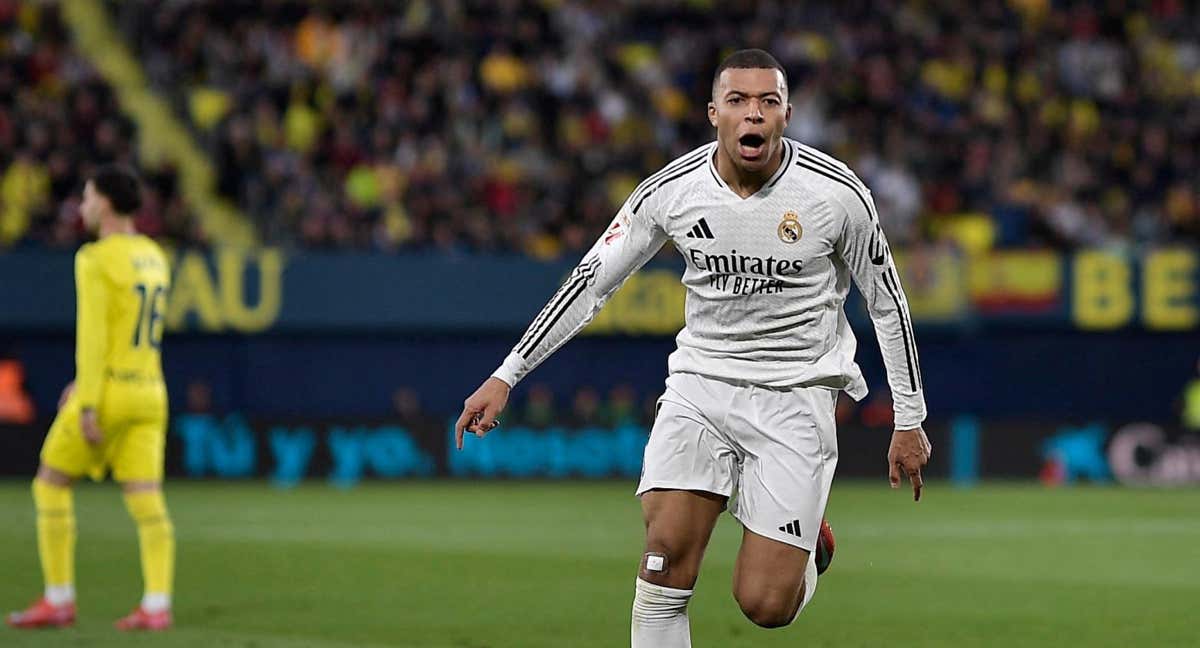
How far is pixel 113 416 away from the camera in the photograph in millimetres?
8141

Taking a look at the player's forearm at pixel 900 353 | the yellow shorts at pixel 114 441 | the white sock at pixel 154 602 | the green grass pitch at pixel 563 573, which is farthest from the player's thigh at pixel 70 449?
the player's forearm at pixel 900 353

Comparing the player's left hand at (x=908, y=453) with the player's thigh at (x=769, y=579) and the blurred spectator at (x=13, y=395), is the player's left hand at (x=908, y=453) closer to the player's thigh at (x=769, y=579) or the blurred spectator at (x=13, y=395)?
the player's thigh at (x=769, y=579)

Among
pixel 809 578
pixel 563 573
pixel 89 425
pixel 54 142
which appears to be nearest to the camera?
pixel 809 578

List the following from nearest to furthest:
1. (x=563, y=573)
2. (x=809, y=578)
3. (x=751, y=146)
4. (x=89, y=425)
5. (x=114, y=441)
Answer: (x=751, y=146) → (x=809, y=578) → (x=89, y=425) → (x=114, y=441) → (x=563, y=573)

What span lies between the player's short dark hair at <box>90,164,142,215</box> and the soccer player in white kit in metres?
2.91

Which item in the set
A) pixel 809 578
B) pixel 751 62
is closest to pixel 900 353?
pixel 809 578

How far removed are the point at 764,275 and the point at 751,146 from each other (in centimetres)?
42

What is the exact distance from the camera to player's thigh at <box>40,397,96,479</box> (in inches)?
320

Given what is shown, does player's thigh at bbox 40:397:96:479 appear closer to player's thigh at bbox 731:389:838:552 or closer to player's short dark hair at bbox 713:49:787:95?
player's thigh at bbox 731:389:838:552

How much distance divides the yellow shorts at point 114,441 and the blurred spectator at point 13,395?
1284 centimetres

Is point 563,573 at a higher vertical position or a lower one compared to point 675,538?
lower

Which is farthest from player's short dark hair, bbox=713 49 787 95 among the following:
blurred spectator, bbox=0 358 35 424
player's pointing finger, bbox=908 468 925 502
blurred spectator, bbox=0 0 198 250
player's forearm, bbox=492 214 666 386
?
blurred spectator, bbox=0 358 35 424

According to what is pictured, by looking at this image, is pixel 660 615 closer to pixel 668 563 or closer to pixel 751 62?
pixel 668 563

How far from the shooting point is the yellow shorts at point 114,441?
8.14 meters
